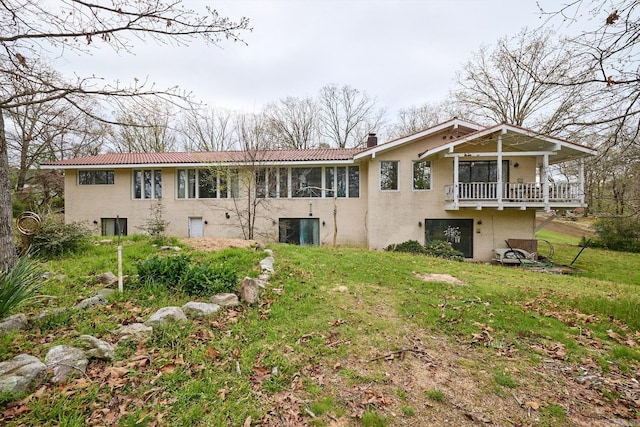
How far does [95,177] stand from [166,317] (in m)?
15.0

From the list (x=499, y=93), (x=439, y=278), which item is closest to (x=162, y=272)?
(x=439, y=278)

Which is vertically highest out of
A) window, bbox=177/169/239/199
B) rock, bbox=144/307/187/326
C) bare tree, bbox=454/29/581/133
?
bare tree, bbox=454/29/581/133

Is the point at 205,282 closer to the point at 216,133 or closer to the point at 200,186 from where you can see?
the point at 200,186

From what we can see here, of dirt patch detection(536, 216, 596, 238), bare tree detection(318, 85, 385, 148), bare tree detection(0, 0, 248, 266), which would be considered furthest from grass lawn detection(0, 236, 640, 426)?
dirt patch detection(536, 216, 596, 238)

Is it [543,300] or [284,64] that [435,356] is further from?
[284,64]

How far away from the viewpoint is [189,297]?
4.57 m

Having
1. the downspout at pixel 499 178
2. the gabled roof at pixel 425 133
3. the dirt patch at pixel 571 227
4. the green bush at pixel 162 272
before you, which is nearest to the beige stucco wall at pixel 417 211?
the gabled roof at pixel 425 133

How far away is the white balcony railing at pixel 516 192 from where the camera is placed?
11.5 metres

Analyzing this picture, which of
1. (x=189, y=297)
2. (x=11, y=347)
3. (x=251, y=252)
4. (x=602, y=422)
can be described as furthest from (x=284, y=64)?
(x=602, y=422)

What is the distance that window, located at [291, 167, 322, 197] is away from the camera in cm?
1408

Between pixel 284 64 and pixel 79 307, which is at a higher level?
pixel 284 64

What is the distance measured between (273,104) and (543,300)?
25171 mm

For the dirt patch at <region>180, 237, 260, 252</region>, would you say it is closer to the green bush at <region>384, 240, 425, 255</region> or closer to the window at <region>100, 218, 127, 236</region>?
the green bush at <region>384, 240, 425, 255</region>

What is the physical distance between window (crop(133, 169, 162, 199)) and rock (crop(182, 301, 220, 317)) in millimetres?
12476
